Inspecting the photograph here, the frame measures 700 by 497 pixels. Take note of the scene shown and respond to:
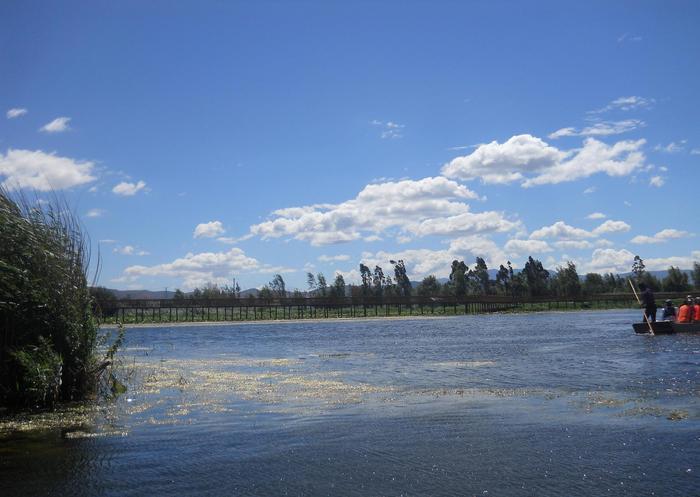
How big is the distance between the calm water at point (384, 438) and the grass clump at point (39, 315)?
1393 millimetres

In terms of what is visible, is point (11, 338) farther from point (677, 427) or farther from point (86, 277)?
point (677, 427)

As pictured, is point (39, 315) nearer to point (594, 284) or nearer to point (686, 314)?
point (686, 314)

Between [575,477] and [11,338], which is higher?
[11,338]

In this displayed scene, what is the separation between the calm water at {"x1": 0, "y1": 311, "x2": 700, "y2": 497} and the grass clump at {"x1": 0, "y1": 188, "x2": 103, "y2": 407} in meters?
1.39

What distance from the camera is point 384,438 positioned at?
12.4 meters

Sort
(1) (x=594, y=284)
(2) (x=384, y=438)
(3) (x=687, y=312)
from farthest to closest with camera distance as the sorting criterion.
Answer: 1. (1) (x=594, y=284)
2. (3) (x=687, y=312)
3. (2) (x=384, y=438)

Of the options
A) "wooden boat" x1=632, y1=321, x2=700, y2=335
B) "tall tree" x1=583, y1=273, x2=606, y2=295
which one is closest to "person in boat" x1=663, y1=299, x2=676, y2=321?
"wooden boat" x1=632, y1=321, x2=700, y2=335

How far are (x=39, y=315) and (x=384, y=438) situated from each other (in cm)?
924

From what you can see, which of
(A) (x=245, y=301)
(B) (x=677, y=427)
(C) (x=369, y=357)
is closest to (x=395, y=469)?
(B) (x=677, y=427)

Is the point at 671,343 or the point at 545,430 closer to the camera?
the point at 545,430

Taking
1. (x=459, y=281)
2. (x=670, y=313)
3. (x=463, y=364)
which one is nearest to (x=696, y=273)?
(x=459, y=281)

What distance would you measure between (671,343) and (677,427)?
21.4 m

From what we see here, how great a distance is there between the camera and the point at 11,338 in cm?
1580

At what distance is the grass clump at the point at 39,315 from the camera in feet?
51.1
